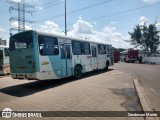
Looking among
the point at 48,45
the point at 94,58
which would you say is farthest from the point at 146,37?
the point at 48,45

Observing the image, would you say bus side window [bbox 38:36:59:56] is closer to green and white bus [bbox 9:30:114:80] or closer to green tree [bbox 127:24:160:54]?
green and white bus [bbox 9:30:114:80]

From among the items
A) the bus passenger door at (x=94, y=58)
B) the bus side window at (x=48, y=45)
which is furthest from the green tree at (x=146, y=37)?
the bus side window at (x=48, y=45)

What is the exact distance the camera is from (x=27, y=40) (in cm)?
1011

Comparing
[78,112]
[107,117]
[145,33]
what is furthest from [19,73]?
[145,33]

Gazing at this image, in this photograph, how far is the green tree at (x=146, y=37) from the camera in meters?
49.9

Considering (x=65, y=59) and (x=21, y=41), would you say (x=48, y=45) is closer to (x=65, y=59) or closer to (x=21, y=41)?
(x=21, y=41)

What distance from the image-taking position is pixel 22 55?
10.3 metres

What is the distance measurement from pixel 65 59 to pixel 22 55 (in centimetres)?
274

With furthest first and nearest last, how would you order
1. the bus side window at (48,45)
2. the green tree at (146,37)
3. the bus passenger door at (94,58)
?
the green tree at (146,37) < the bus passenger door at (94,58) < the bus side window at (48,45)

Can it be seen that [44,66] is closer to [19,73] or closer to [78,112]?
[19,73]
